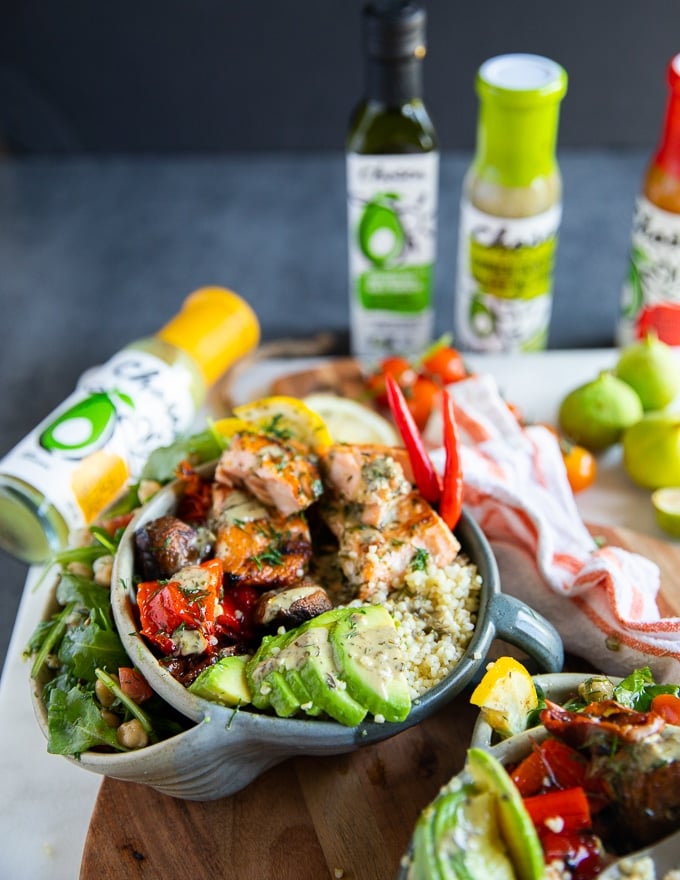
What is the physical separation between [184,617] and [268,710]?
19cm

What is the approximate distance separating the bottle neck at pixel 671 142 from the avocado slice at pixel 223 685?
4.83 ft

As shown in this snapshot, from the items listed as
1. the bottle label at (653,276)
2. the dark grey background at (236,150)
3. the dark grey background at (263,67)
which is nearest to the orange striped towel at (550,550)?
the bottle label at (653,276)

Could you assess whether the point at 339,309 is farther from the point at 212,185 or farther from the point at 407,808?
the point at 407,808

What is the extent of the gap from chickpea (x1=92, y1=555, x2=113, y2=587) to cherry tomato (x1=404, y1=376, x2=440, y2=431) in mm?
835

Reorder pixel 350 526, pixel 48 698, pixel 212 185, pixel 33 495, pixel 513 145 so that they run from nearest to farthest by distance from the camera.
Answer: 1. pixel 48 698
2. pixel 350 526
3. pixel 33 495
4. pixel 513 145
5. pixel 212 185

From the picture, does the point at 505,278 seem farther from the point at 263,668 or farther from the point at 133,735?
the point at 133,735

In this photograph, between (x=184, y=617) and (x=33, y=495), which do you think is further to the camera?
(x=33, y=495)

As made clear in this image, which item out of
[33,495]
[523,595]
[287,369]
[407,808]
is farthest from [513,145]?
[407,808]

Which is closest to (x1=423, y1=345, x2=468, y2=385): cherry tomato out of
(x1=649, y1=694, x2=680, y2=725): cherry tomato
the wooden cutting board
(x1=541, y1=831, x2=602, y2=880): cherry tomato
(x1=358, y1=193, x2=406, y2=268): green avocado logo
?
(x1=358, y1=193, x2=406, y2=268): green avocado logo

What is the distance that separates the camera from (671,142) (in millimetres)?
2148

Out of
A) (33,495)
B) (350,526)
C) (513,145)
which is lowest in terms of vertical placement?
(33,495)

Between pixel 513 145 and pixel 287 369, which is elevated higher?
pixel 513 145

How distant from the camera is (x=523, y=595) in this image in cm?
178

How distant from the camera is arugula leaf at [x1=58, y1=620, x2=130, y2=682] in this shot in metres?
1.51
